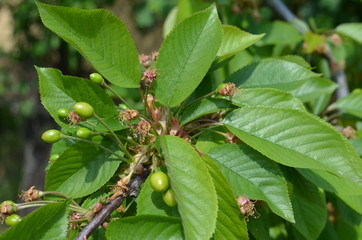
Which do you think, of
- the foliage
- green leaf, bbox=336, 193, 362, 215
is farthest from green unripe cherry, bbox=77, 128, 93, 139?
green leaf, bbox=336, 193, 362, 215

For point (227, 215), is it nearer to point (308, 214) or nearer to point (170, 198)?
point (170, 198)

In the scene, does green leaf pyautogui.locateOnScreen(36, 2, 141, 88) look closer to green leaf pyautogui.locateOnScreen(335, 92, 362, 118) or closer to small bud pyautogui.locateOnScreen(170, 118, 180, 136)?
small bud pyautogui.locateOnScreen(170, 118, 180, 136)

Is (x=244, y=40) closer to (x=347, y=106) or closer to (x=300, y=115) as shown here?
(x=300, y=115)

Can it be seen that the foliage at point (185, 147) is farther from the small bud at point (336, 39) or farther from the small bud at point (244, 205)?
the small bud at point (336, 39)

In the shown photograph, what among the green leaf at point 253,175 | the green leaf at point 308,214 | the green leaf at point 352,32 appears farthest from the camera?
the green leaf at point 352,32

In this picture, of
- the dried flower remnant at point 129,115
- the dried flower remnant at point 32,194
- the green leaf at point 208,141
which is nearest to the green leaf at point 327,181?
the green leaf at point 208,141

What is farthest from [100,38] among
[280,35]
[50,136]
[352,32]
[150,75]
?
[352,32]
